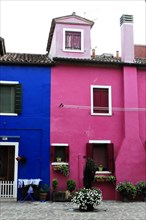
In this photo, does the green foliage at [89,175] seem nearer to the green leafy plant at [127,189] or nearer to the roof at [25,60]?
the green leafy plant at [127,189]

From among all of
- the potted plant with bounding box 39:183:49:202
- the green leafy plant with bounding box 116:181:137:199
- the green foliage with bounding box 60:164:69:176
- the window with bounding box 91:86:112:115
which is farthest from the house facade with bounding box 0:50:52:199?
the green leafy plant with bounding box 116:181:137:199

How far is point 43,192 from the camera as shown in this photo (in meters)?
17.2

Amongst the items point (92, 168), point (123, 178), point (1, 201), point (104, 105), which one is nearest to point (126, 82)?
point (104, 105)

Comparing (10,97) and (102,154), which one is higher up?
(10,97)

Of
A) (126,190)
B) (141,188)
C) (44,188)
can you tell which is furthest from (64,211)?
(141,188)

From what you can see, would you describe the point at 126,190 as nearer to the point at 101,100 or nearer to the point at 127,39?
the point at 101,100

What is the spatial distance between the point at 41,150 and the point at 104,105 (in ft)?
12.9

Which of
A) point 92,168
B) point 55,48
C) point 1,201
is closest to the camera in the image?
point 92,168

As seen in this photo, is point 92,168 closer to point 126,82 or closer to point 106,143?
point 106,143

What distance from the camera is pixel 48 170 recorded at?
17797mm

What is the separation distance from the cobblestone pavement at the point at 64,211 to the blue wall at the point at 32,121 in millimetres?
1804

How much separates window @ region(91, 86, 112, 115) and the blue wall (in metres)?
2.33

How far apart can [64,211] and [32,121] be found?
564 centimetres

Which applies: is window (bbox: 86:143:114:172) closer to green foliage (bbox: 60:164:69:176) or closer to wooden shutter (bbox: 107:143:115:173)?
wooden shutter (bbox: 107:143:115:173)
